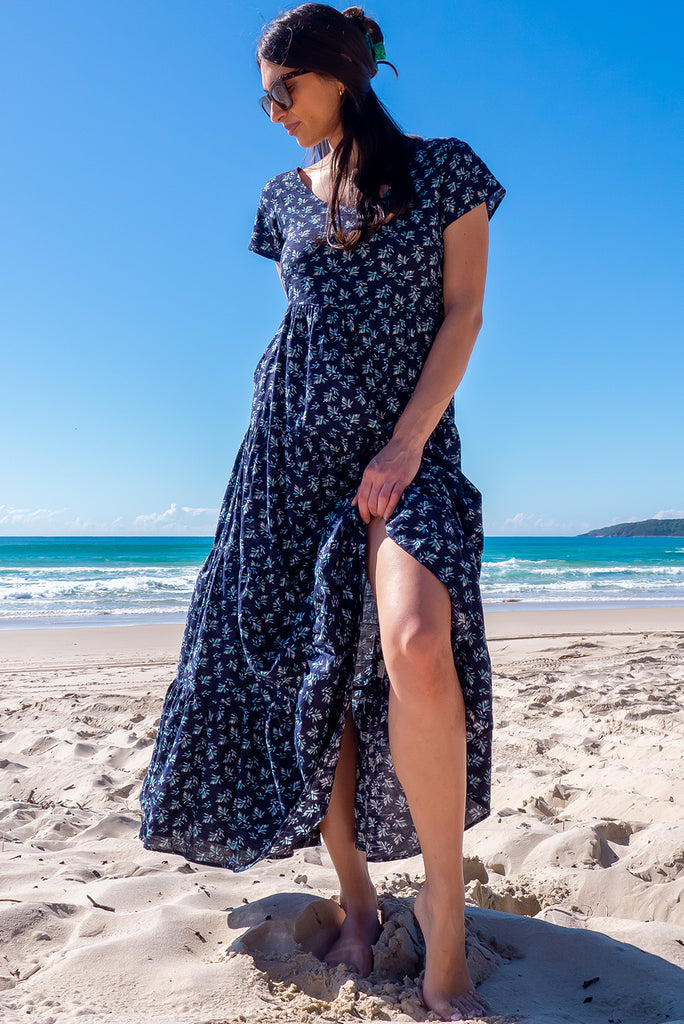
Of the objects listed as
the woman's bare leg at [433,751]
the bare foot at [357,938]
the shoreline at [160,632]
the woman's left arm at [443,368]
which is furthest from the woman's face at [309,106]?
the shoreline at [160,632]

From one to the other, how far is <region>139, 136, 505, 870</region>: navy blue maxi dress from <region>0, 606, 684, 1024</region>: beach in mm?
226

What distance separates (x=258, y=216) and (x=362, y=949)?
1.80 m

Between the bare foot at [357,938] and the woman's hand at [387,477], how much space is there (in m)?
0.87

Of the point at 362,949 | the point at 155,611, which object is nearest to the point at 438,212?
the point at 362,949

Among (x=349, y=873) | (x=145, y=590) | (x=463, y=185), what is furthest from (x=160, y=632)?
(x=463, y=185)

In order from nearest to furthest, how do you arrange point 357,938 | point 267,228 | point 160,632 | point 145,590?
point 357,938
point 267,228
point 160,632
point 145,590

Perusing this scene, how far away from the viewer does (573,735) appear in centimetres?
368

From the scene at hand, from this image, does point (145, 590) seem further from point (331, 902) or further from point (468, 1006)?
point (468, 1006)

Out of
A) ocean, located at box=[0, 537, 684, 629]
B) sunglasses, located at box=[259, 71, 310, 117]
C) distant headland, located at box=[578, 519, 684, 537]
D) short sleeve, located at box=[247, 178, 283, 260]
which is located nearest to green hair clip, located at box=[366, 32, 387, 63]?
sunglasses, located at box=[259, 71, 310, 117]

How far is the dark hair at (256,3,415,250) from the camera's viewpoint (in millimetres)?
1674

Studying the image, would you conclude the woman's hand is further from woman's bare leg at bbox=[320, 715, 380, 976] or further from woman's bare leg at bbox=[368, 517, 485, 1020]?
woman's bare leg at bbox=[320, 715, 380, 976]

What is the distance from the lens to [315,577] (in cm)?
161

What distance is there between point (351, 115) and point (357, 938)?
1.79 m

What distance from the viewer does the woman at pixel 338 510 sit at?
5.00ft
